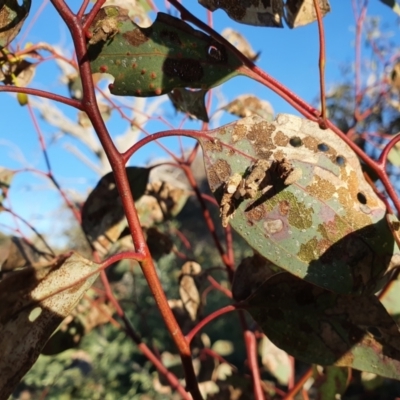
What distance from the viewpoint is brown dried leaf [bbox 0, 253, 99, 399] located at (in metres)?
0.41

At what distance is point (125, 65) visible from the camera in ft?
1.65

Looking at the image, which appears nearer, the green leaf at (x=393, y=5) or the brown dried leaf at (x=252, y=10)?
the brown dried leaf at (x=252, y=10)

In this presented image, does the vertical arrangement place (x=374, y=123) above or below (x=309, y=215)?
A: below

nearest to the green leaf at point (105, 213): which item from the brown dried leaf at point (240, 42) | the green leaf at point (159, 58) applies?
the green leaf at point (159, 58)

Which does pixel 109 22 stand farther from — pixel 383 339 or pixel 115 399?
pixel 115 399

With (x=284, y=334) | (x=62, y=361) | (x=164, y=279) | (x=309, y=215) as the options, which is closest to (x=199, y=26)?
(x=309, y=215)

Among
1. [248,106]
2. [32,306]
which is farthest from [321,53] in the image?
[248,106]

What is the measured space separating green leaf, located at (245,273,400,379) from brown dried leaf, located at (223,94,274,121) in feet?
1.98

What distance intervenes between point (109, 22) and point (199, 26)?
0.34 ft

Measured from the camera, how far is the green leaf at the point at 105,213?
81 cm

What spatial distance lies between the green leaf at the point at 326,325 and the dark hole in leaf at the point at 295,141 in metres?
0.14

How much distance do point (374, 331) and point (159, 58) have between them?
14.0 inches

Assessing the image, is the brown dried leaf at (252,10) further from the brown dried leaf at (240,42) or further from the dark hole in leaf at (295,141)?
the brown dried leaf at (240,42)

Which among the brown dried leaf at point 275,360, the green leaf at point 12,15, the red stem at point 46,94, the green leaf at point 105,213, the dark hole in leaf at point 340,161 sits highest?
the green leaf at point 12,15
